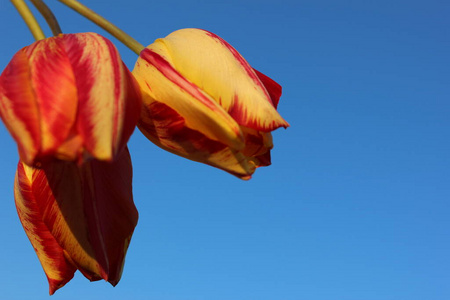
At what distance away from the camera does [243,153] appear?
1.68 feet

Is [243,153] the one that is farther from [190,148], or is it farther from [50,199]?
[50,199]

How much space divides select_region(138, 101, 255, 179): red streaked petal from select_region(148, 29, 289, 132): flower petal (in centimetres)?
3

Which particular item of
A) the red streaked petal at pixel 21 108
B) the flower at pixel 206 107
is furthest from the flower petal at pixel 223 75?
the red streaked petal at pixel 21 108

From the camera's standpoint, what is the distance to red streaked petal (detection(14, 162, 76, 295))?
539 millimetres

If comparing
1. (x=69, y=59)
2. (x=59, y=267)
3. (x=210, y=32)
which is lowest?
(x=59, y=267)

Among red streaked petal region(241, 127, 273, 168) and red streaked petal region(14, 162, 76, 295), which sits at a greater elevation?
red streaked petal region(241, 127, 273, 168)

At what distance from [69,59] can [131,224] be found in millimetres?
157

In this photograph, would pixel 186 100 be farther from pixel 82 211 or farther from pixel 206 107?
pixel 82 211

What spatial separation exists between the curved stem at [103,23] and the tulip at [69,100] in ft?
0.17

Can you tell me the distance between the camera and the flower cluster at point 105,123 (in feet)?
1.37

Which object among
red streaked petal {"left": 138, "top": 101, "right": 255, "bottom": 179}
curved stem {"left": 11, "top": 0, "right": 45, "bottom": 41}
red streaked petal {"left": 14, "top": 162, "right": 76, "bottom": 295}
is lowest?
red streaked petal {"left": 14, "top": 162, "right": 76, "bottom": 295}

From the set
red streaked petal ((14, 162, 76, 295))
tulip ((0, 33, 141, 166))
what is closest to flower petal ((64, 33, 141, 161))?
tulip ((0, 33, 141, 166))

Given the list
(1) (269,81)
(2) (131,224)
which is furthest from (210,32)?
(2) (131,224)

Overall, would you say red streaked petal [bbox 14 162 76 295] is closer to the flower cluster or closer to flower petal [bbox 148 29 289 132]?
the flower cluster
